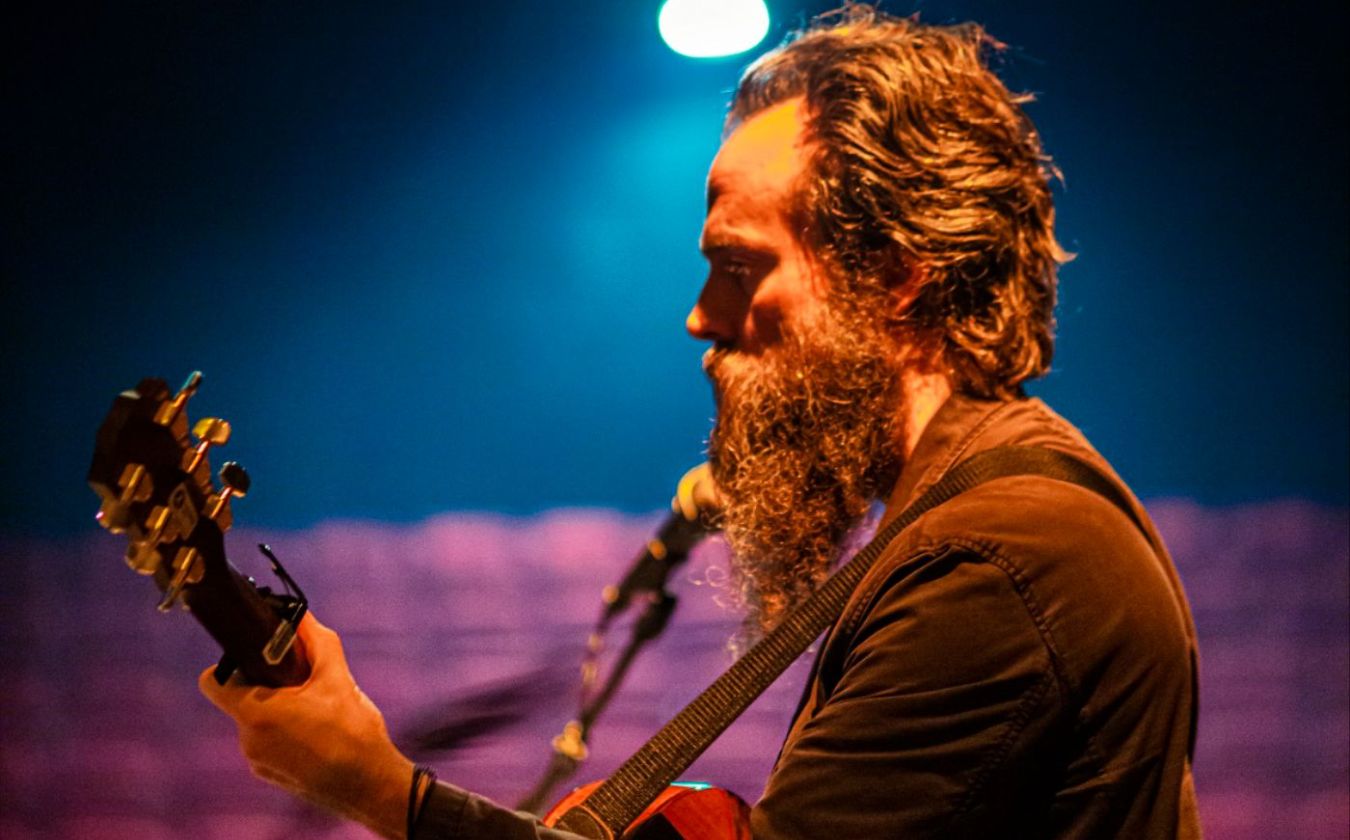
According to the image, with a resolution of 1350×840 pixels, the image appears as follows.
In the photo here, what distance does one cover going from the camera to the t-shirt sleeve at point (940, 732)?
1.07m

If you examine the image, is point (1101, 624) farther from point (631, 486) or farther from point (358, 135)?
point (358, 135)

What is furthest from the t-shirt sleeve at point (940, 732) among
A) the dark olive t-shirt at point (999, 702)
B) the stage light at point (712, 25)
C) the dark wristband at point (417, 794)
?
the stage light at point (712, 25)

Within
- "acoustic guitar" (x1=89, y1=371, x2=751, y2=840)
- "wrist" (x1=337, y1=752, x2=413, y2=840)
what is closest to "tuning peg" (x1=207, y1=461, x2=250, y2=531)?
"acoustic guitar" (x1=89, y1=371, x2=751, y2=840)

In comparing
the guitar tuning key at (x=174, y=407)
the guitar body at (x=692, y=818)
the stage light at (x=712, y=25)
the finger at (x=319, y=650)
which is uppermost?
the stage light at (x=712, y=25)

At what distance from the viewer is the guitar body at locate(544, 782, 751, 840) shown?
1.33m

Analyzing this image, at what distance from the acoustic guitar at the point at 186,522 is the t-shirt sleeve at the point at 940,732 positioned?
1.66ft

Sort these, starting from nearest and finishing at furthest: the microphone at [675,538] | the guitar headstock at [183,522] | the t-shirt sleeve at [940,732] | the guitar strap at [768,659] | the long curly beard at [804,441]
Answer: the guitar headstock at [183,522], the t-shirt sleeve at [940,732], the guitar strap at [768,659], the long curly beard at [804,441], the microphone at [675,538]

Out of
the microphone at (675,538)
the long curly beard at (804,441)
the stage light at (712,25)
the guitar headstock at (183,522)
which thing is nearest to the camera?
the guitar headstock at (183,522)

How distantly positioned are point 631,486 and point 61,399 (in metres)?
1.51

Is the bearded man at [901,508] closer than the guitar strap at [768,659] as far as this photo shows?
Yes

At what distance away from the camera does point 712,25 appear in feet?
9.47

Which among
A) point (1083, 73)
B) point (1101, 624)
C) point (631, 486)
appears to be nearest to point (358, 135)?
point (631, 486)

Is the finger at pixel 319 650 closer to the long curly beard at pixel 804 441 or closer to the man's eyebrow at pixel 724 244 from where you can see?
the long curly beard at pixel 804 441

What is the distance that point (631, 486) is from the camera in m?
3.01
